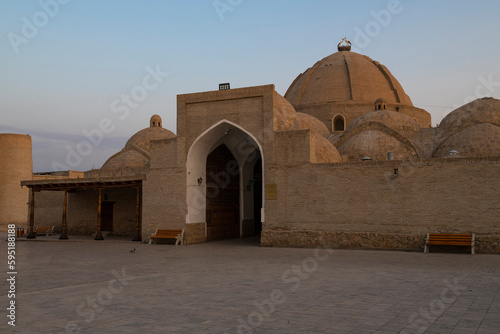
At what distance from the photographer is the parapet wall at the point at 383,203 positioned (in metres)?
13.7

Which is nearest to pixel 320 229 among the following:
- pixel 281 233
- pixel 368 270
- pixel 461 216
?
pixel 281 233

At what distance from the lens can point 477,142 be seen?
19156 mm

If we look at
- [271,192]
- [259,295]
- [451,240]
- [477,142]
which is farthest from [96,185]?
[477,142]

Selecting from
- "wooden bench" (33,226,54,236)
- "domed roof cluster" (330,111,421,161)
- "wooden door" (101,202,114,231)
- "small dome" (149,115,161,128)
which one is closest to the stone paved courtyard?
"domed roof cluster" (330,111,421,161)

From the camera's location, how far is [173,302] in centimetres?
650

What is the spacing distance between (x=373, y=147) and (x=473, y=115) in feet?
18.5

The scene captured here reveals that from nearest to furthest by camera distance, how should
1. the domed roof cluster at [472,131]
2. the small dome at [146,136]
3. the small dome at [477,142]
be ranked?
the small dome at [477,142] < the domed roof cluster at [472,131] < the small dome at [146,136]

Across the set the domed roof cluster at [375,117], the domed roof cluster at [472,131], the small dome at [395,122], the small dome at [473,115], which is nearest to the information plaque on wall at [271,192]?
the domed roof cluster at [375,117]


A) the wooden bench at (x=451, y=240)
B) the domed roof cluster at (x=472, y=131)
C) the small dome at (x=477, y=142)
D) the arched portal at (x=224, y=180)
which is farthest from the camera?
the domed roof cluster at (x=472, y=131)

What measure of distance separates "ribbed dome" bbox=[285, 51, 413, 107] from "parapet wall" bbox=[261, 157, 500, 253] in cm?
1800

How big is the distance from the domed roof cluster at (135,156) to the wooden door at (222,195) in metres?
4.26

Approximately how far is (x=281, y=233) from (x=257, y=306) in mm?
10116

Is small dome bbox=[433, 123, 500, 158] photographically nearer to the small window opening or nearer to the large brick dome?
the large brick dome

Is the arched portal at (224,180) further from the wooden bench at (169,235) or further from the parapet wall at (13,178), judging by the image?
the parapet wall at (13,178)
